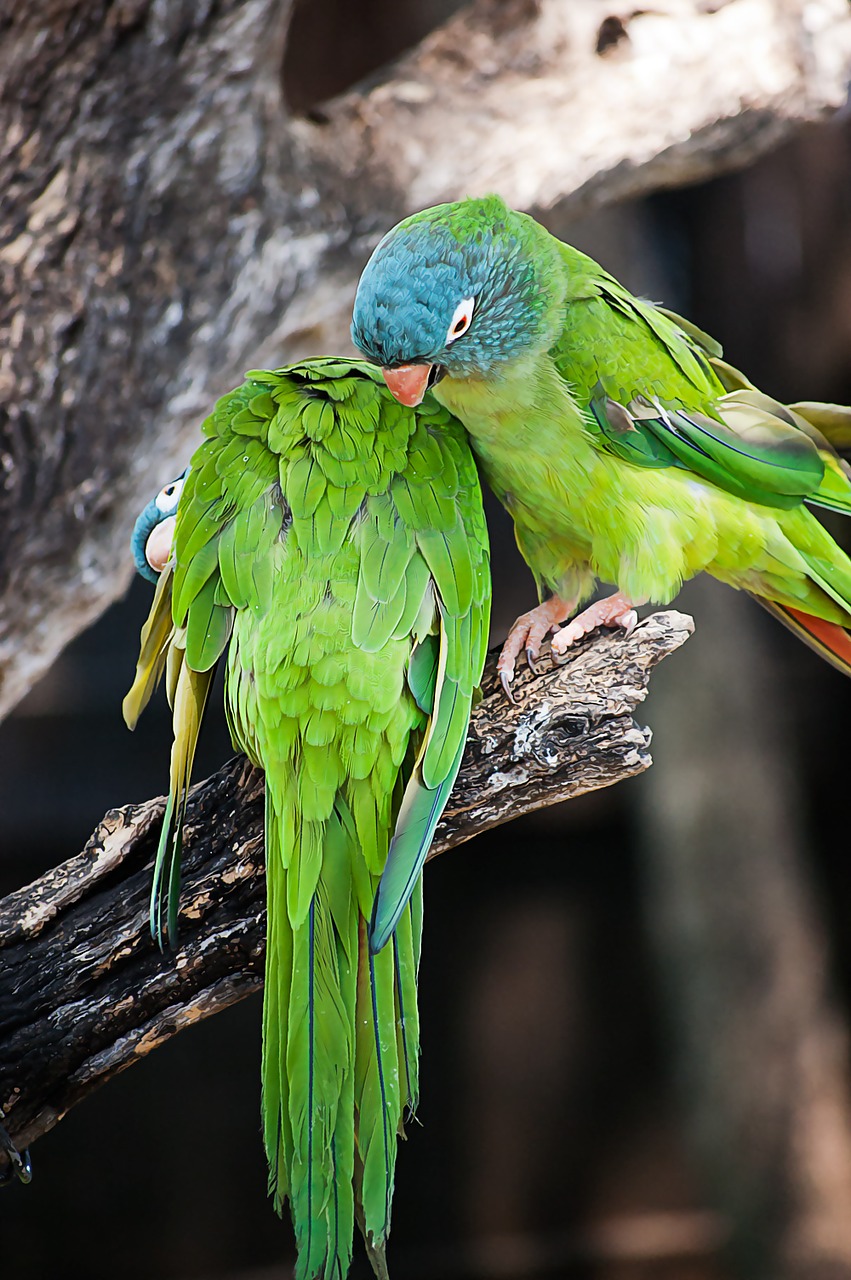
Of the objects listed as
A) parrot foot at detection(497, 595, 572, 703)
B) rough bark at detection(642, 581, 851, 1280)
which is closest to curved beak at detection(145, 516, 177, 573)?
parrot foot at detection(497, 595, 572, 703)

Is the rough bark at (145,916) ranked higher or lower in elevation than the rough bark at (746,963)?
higher

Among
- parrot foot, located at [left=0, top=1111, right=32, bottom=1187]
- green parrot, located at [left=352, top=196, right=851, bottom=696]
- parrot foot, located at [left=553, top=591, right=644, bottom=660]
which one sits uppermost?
green parrot, located at [left=352, top=196, right=851, bottom=696]

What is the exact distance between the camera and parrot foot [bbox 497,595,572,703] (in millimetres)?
1045

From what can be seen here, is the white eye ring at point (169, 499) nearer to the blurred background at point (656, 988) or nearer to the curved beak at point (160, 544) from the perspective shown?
the curved beak at point (160, 544)

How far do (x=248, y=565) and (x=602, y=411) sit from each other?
38 centimetres

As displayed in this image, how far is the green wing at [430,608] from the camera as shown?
863 millimetres

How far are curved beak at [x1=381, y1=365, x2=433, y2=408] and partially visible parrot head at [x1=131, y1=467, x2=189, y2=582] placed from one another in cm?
27

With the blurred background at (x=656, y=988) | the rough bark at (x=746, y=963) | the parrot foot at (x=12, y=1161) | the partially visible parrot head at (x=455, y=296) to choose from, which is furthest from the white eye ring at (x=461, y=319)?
the rough bark at (x=746, y=963)

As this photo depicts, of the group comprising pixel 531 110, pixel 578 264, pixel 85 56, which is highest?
pixel 85 56

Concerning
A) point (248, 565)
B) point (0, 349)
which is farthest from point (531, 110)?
point (248, 565)

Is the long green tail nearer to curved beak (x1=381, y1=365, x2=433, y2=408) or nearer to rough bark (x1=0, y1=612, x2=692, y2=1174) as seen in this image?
rough bark (x1=0, y1=612, x2=692, y2=1174)

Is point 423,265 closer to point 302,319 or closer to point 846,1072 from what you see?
point 302,319

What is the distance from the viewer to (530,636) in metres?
1.08

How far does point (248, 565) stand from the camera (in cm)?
95
